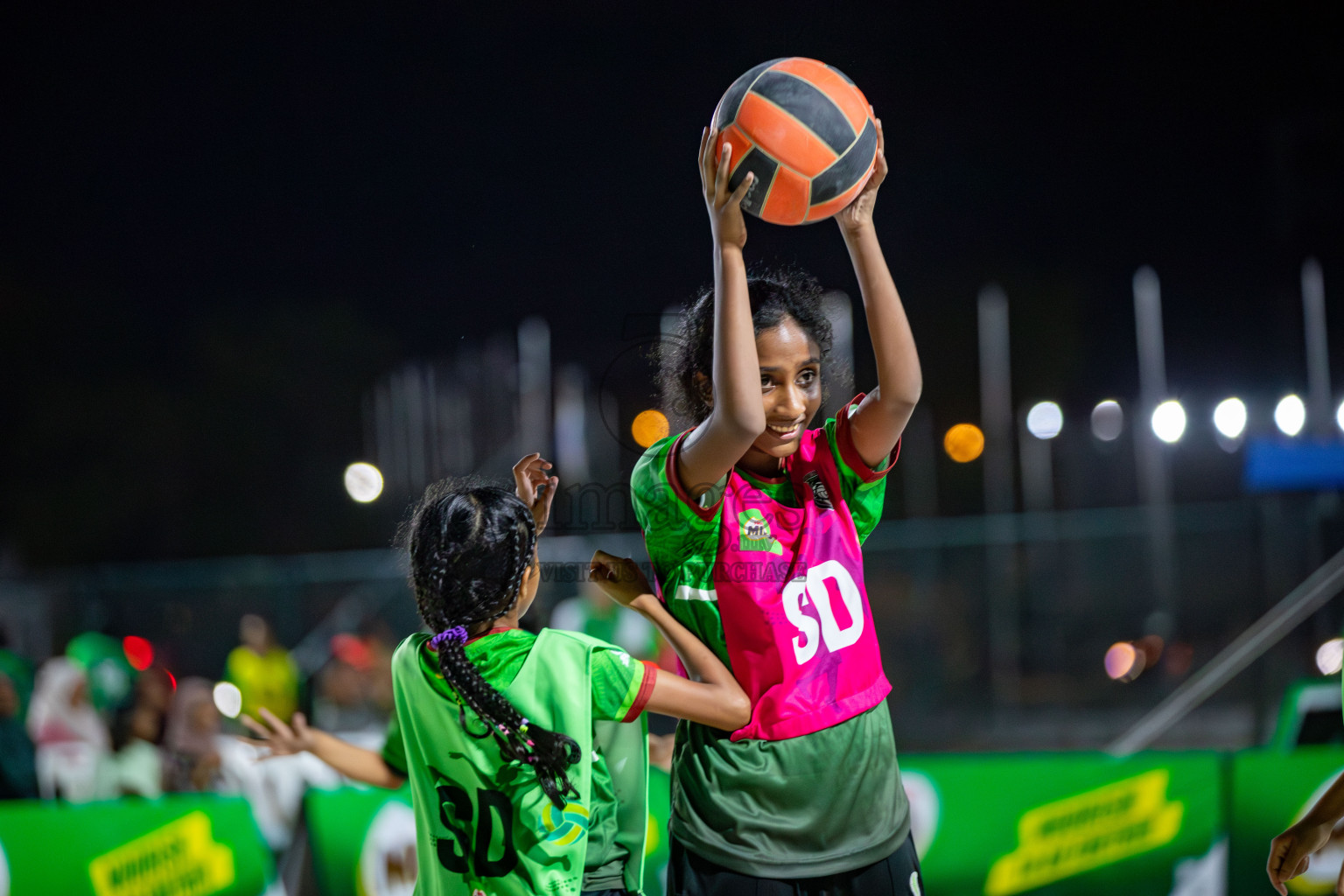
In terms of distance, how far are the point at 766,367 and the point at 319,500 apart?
43.5 feet

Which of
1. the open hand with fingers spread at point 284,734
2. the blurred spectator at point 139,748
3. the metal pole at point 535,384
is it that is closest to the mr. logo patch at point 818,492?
the open hand with fingers spread at point 284,734

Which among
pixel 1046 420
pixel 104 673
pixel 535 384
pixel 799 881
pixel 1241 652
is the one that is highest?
pixel 535 384

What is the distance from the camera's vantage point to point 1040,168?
33.5 ft

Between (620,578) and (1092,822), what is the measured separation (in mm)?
2696

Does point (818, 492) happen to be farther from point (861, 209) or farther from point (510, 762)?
point (510, 762)

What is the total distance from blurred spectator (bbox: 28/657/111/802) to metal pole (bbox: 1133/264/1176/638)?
8.13 m

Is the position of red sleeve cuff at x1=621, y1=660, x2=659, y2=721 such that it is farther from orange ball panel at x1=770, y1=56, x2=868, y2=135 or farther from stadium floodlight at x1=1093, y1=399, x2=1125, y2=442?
stadium floodlight at x1=1093, y1=399, x2=1125, y2=442

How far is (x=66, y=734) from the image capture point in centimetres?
625

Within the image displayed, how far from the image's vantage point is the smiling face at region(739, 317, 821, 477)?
199cm

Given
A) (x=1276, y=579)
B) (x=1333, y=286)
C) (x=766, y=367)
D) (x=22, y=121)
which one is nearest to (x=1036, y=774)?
(x=766, y=367)

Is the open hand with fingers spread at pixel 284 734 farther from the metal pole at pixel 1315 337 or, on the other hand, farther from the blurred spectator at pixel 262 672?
the metal pole at pixel 1315 337

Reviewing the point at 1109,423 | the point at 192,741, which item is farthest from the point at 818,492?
the point at 1109,423

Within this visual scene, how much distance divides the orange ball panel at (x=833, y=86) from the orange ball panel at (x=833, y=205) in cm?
11

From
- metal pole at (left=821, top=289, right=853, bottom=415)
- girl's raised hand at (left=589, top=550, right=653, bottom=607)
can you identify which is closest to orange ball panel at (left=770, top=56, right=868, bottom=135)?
metal pole at (left=821, top=289, right=853, bottom=415)
